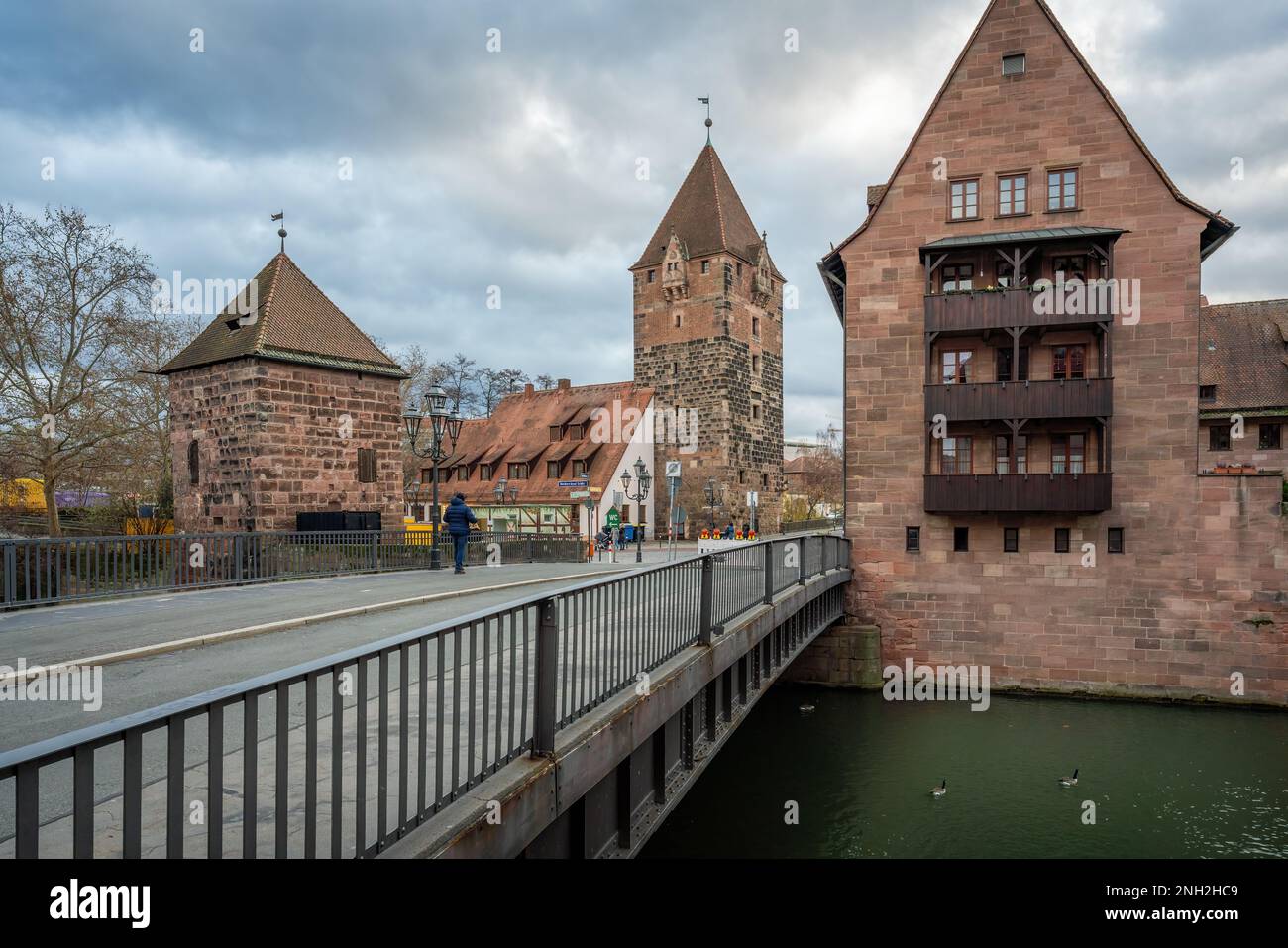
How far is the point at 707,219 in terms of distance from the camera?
46594 mm

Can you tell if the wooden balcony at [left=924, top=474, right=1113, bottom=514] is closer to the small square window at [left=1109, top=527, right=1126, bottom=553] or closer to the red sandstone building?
the red sandstone building

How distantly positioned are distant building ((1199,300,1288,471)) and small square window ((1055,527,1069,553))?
670 inches

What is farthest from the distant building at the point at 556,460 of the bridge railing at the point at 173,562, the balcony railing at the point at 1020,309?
the balcony railing at the point at 1020,309

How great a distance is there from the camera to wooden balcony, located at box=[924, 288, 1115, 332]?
18.9 metres

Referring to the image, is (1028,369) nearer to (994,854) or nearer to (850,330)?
(850,330)

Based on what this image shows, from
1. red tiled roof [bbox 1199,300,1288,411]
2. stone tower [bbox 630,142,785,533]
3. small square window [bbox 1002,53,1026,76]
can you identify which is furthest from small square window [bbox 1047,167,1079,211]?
stone tower [bbox 630,142,785,533]

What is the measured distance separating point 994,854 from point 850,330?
42.9 ft

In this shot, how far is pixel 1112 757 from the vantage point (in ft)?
51.9

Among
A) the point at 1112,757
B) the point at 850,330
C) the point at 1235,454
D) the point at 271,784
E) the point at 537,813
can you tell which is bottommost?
the point at 1112,757

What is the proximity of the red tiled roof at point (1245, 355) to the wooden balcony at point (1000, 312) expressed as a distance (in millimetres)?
17705

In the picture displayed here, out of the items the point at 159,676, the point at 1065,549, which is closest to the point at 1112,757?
the point at 1065,549

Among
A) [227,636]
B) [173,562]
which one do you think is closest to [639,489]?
[173,562]

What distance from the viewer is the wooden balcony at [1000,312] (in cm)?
1894

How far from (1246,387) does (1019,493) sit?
20.9 meters
